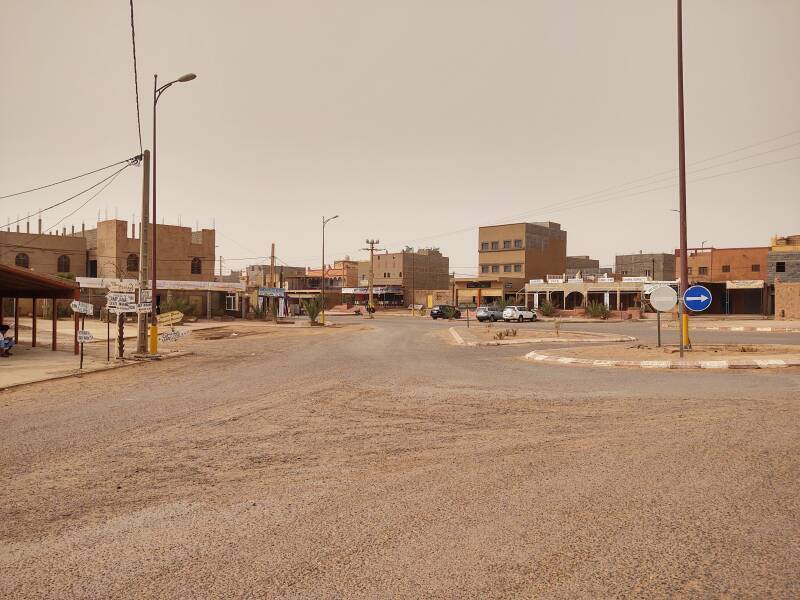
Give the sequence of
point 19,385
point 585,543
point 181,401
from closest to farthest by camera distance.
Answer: point 585,543 < point 181,401 < point 19,385

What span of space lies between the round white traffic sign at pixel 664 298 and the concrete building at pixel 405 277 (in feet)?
223

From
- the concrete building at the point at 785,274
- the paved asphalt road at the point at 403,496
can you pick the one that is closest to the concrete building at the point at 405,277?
the concrete building at the point at 785,274

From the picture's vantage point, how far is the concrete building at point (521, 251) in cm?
9331

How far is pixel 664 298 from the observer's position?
17.2m

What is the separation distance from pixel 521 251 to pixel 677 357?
7788 centimetres

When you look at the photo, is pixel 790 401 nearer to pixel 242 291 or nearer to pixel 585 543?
pixel 585 543

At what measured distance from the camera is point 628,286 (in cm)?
6391

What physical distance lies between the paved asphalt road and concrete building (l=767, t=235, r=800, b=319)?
48.3 meters

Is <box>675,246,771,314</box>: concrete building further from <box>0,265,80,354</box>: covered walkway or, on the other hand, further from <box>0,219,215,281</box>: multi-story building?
<box>0,265,80,354</box>: covered walkway

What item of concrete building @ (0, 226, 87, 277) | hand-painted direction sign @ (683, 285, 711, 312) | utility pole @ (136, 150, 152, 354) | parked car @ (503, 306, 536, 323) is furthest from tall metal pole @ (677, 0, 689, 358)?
concrete building @ (0, 226, 87, 277)

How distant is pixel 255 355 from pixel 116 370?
17.0ft

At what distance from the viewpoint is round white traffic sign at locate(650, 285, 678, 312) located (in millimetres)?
17094

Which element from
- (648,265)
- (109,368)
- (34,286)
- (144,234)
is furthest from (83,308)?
(648,265)

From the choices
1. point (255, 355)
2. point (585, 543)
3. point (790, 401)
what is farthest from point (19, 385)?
point (790, 401)
